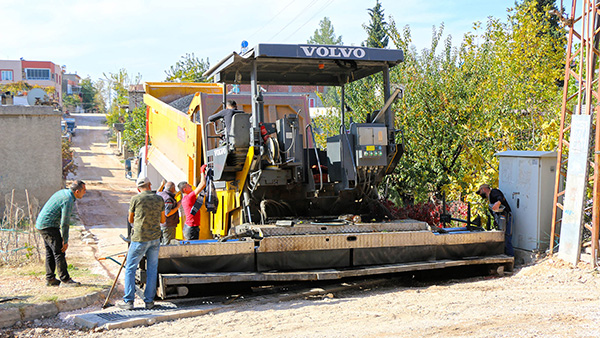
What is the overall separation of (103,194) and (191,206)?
13130 mm

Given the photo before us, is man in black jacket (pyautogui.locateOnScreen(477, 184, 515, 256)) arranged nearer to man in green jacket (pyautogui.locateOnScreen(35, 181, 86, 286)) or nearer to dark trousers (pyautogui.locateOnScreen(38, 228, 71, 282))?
man in green jacket (pyautogui.locateOnScreen(35, 181, 86, 286))

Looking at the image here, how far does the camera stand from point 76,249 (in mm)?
10828

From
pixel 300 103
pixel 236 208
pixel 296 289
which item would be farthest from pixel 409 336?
pixel 300 103

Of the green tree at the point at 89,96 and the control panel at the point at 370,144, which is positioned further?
the green tree at the point at 89,96

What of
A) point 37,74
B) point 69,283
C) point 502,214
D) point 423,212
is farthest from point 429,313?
point 37,74

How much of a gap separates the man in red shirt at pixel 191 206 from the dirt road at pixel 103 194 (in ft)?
5.13

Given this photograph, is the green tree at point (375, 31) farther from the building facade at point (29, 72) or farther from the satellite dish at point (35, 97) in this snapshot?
the building facade at point (29, 72)

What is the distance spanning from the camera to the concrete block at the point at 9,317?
616 centimetres

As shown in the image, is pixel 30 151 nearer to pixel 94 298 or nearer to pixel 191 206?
pixel 191 206

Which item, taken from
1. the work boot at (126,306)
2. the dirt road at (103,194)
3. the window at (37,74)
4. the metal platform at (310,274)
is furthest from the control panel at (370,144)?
the window at (37,74)

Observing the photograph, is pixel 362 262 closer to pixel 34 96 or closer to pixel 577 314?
pixel 577 314

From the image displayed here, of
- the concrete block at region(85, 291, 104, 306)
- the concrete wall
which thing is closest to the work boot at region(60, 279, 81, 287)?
the concrete block at region(85, 291, 104, 306)

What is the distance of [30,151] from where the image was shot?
14.1 metres

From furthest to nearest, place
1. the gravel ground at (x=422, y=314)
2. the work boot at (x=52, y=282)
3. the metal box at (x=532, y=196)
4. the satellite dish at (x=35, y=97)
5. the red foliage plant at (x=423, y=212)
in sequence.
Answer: the satellite dish at (x=35, y=97) < the red foliage plant at (x=423, y=212) < the metal box at (x=532, y=196) < the work boot at (x=52, y=282) < the gravel ground at (x=422, y=314)
